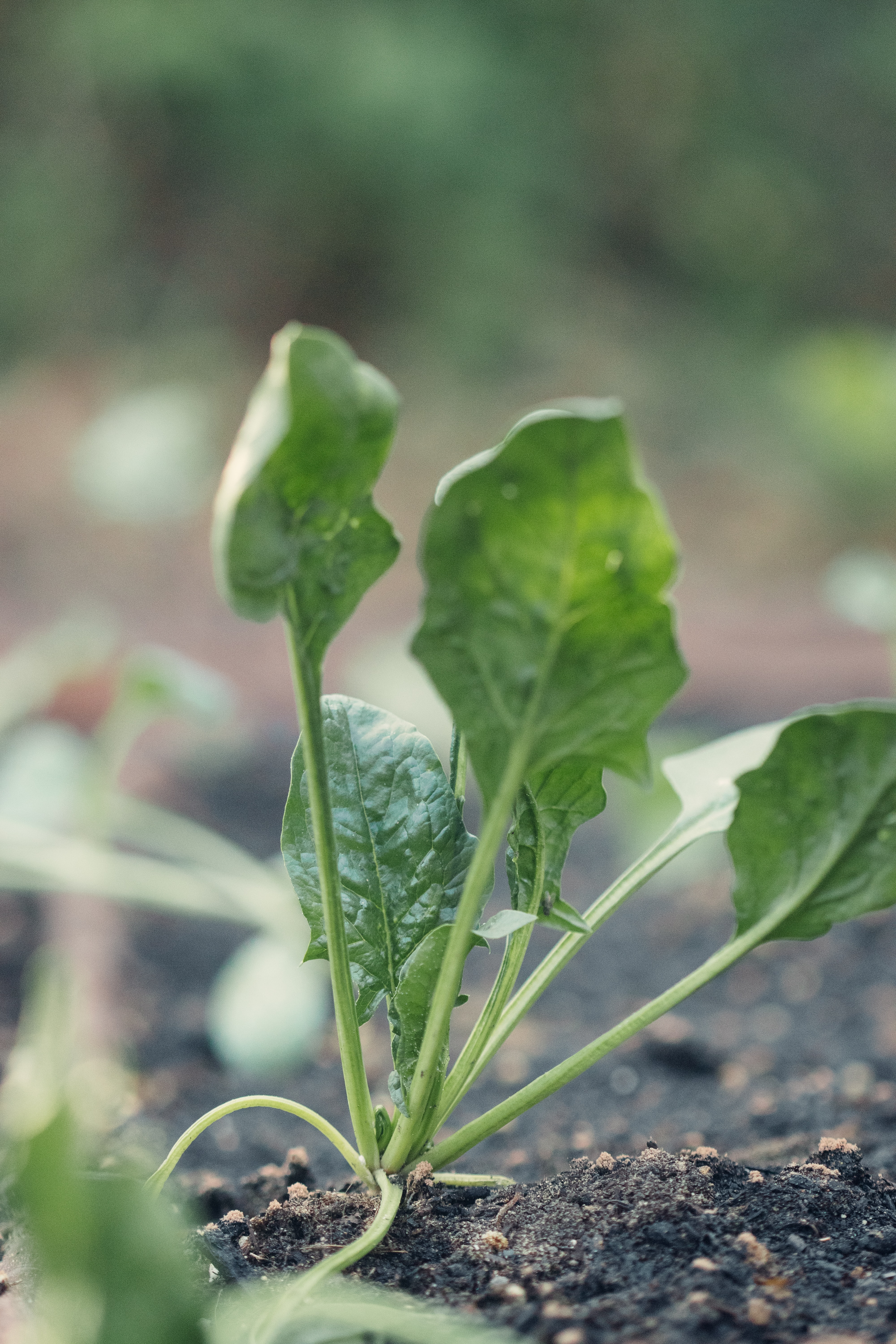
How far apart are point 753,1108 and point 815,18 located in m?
5.18

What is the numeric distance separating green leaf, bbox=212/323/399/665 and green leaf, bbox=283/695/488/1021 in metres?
0.09

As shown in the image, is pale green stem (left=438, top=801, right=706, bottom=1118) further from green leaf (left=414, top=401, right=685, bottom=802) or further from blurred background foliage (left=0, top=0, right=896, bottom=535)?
blurred background foliage (left=0, top=0, right=896, bottom=535)

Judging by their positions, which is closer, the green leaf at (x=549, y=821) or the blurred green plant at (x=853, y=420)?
the green leaf at (x=549, y=821)

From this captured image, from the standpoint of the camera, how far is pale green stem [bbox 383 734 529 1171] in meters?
0.48

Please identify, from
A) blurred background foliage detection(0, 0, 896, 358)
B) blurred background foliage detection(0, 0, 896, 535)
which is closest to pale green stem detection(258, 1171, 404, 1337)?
blurred background foliage detection(0, 0, 896, 535)

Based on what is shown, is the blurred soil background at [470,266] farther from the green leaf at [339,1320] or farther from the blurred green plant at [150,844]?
the green leaf at [339,1320]

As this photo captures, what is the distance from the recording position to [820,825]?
521mm

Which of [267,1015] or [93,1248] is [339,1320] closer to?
[93,1248]

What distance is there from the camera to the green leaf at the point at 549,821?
0.53m

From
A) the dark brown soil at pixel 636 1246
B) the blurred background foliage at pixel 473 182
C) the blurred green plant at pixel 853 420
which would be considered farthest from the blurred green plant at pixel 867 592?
the blurred background foliage at pixel 473 182

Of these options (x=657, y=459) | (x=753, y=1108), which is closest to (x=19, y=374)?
(x=657, y=459)

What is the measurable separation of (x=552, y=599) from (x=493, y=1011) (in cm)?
22

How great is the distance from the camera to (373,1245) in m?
0.47

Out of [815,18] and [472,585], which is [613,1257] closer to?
[472,585]
